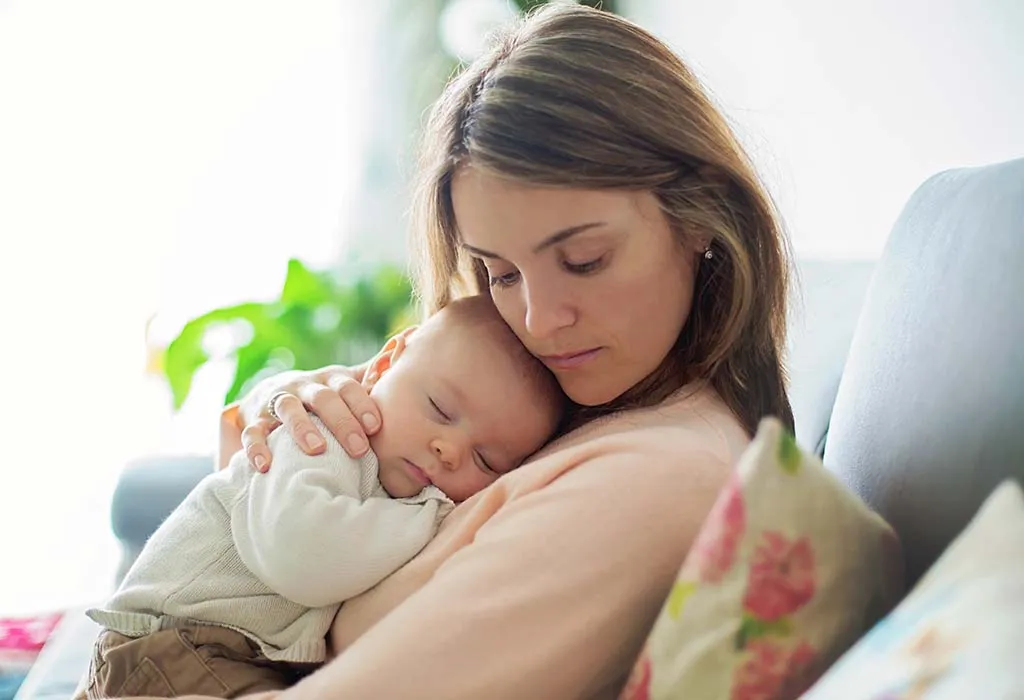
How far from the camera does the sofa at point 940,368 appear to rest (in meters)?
0.91

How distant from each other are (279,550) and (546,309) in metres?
0.38

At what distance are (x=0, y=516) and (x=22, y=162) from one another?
3.82 feet

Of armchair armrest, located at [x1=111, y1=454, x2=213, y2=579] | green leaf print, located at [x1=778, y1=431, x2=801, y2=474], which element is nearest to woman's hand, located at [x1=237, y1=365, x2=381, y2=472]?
green leaf print, located at [x1=778, y1=431, x2=801, y2=474]

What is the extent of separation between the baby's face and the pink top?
0.74 ft

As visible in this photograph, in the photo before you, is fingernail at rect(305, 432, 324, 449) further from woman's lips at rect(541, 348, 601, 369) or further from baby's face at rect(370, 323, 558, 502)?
woman's lips at rect(541, 348, 601, 369)

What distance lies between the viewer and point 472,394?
4.28 feet

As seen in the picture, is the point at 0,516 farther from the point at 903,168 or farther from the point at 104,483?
the point at 903,168

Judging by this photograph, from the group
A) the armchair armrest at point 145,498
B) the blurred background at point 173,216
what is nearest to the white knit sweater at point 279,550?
the armchair armrest at point 145,498

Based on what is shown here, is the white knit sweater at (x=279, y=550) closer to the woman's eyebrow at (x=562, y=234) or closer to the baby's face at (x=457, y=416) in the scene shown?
A: the baby's face at (x=457, y=416)

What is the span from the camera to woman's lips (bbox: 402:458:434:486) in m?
1.28

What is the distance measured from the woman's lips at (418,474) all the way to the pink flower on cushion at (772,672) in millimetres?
525

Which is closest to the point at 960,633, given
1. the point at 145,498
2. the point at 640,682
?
the point at 640,682

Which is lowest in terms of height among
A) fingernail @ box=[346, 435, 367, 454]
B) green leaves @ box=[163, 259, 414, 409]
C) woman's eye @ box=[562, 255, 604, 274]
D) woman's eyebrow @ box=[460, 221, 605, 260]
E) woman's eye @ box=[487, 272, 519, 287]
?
green leaves @ box=[163, 259, 414, 409]

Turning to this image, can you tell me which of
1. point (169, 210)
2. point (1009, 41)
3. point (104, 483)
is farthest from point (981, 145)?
point (104, 483)
